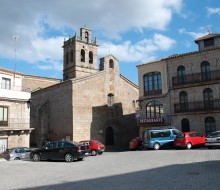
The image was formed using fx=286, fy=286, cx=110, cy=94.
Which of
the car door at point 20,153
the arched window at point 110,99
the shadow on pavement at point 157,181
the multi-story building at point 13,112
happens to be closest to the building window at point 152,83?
the arched window at point 110,99

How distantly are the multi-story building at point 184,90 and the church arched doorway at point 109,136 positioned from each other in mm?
6601

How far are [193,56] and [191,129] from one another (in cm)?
777

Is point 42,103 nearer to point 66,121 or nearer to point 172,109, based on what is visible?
point 66,121

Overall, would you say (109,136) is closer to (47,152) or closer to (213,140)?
(213,140)

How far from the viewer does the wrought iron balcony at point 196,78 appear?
29016 millimetres

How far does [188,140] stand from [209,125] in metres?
5.80

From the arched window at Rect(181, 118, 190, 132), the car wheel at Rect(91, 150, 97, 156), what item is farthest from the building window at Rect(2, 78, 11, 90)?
the arched window at Rect(181, 118, 190, 132)

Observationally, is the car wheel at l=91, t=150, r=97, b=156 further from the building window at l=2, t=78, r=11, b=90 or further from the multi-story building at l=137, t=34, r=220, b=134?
the building window at l=2, t=78, r=11, b=90

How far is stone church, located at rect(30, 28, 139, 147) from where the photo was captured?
34719mm

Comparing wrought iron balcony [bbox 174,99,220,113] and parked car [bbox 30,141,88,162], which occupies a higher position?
wrought iron balcony [bbox 174,99,220,113]

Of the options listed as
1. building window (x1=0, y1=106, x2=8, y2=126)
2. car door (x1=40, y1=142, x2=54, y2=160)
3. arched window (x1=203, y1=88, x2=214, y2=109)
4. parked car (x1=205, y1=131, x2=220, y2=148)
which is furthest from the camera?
arched window (x1=203, y1=88, x2=214, y2=109)

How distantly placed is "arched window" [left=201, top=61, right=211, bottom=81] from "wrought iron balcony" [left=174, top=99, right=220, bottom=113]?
2.51 meters

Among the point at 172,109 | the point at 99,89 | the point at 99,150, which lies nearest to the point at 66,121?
the point at 99,89

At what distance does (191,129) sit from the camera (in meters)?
29.7
